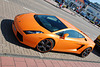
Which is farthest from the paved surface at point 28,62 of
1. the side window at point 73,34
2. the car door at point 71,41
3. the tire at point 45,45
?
the side window at point 73,34

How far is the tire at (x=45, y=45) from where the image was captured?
14.2ft

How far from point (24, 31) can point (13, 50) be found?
0.80 m

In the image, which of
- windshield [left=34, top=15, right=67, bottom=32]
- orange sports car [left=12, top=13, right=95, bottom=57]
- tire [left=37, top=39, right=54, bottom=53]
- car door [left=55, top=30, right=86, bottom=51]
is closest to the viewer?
orange sports car [left=12, top=13, right=95, bottom=57]

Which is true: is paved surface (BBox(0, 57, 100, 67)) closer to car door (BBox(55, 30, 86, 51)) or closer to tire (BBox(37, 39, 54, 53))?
tire (BBox(37, 39, 54, 53))

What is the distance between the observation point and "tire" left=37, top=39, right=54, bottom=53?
4328mm

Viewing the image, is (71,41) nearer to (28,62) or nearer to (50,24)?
(50,24)

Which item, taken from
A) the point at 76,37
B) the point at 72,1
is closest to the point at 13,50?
the point at 76,37

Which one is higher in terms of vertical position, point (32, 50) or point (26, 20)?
point (26, 20)

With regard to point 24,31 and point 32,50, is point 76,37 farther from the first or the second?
point 24,31

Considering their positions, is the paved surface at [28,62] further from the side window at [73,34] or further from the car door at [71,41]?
the side window at [73,34]

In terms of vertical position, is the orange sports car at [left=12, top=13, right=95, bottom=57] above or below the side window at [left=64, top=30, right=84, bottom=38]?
below

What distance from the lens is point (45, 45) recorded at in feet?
14.5

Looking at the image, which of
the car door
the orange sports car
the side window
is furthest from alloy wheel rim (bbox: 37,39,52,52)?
the side window

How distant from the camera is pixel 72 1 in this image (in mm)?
70812
